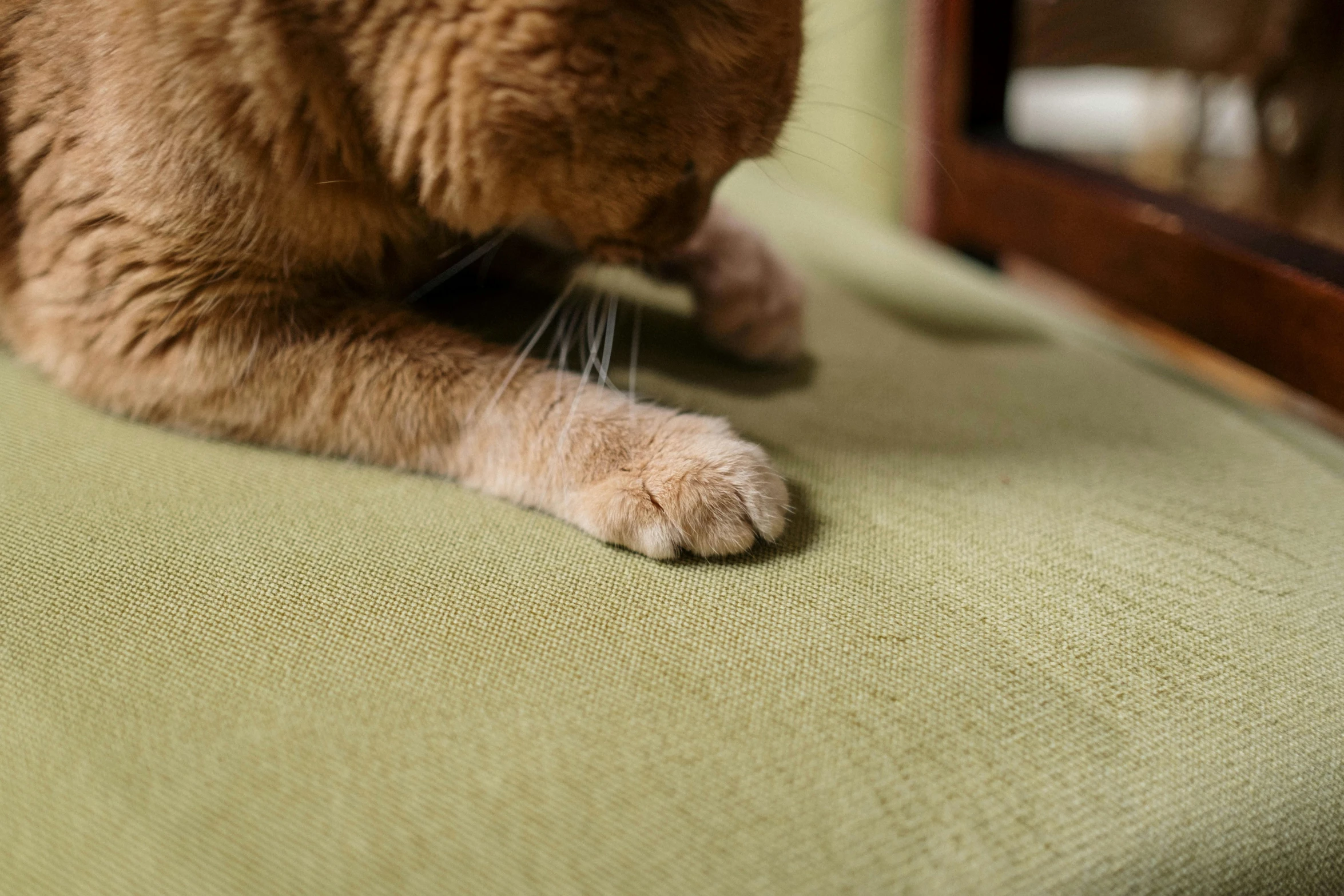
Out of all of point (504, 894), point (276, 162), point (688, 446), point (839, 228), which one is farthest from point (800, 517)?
point (839, 228)

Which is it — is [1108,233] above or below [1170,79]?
below

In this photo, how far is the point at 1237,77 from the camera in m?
1.73

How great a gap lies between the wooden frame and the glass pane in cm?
9

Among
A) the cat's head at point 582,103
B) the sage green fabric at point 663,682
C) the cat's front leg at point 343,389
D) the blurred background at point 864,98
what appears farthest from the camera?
the blurred background at point 864,98

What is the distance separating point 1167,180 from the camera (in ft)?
6.95

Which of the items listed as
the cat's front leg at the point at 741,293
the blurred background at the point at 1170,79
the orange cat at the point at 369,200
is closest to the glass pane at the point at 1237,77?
the blurred background at the point at 1170,79

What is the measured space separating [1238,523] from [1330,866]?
317 mm

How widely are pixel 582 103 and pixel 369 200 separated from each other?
0.25 m

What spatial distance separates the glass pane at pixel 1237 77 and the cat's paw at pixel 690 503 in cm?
89

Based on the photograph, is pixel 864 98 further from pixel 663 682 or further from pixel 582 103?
pixel 663 682

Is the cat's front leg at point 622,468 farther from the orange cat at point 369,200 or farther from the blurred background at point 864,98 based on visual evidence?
the blurred background at point 864,98

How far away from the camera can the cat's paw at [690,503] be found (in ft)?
2.52

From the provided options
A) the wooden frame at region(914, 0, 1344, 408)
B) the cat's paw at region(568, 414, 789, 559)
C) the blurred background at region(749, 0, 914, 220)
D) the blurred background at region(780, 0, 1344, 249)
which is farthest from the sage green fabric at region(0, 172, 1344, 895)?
the blurred background at region(749, 0, 914, 220)

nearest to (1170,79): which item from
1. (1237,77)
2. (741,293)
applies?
(1237,77)
